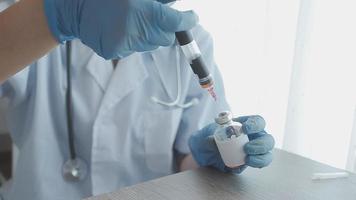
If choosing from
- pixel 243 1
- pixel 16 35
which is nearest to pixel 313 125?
pixel 243 1

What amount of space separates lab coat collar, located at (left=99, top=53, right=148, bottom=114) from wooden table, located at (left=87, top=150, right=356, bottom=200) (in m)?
0.26

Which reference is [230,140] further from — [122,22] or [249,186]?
[122,22]

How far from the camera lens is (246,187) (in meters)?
0.60

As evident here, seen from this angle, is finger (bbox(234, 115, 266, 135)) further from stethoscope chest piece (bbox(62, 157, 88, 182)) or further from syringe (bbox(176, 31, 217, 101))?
stethoscope chest piece (bbox(62, 157, 88, 182))

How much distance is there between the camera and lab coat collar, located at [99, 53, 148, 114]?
2.79 ft

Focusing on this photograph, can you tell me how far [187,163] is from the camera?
871 millimetres

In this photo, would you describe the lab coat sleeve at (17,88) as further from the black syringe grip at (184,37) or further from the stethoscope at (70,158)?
the black syringe grip at (184,37)

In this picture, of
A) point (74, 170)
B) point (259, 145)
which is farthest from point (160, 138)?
point (259, 145)

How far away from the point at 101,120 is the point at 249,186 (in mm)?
360

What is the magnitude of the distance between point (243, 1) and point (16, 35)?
58 centimetres

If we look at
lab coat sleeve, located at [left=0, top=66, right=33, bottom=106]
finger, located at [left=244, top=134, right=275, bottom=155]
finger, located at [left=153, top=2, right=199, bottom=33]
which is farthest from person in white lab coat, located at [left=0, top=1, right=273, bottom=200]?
finger, located at [left=153, top=2, right=199, bottom=33]

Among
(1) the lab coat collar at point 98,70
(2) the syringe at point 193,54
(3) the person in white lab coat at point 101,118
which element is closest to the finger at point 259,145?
(2) the syringe at point 193,54

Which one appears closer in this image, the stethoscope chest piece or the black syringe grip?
the black syringe grip

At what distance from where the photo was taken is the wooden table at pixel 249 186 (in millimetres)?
564
